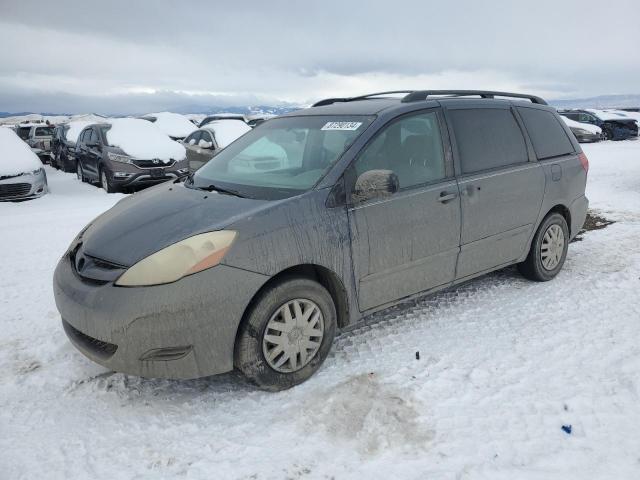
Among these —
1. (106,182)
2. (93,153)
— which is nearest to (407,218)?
(106,182)

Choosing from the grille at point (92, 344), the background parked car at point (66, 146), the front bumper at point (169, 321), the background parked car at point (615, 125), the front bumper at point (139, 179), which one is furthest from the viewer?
the background parked car at point (615, 125)

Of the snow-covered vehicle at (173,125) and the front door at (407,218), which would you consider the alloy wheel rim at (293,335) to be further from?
the snow-covered vehicle at (173,125)

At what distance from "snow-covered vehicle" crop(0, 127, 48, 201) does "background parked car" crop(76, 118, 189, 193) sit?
4.39 feet

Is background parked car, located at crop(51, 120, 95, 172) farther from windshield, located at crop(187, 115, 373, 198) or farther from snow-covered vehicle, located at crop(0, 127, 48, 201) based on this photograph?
windshield, located at crop(187, 115, 373, 198)

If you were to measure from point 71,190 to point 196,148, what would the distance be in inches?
129

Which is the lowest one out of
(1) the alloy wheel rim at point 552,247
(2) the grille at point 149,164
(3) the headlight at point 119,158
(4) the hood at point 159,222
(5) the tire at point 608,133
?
(5) the tire at point 608,133

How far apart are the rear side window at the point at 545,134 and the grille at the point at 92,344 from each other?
3.83 m

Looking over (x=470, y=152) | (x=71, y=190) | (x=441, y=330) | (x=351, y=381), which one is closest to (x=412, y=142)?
(x=470, y=152)

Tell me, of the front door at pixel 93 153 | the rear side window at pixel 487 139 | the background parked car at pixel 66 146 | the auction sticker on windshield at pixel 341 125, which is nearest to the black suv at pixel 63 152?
the background parked car at pixel 66 146

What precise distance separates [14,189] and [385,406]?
381 inches

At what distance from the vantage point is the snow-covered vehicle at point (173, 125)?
1948 centimetres

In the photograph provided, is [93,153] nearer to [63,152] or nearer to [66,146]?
[66,146]

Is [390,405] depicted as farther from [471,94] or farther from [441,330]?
[471,94]

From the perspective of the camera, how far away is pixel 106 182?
11375 millimetres
